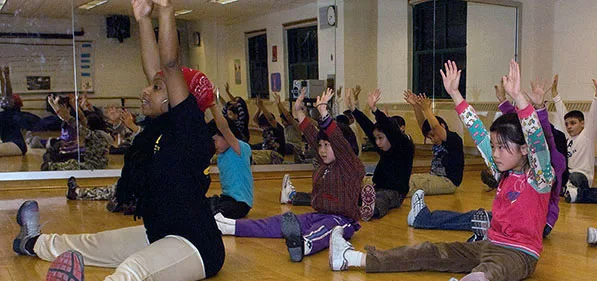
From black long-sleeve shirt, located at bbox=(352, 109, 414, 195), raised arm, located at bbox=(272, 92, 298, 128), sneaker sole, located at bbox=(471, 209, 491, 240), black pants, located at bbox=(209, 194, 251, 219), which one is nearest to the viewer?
sneaker sole, located at bbox=(471, 209, 491, 240)

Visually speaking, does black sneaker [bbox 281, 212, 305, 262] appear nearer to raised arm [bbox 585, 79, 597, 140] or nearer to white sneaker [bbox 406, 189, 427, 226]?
white sneaker [bbox 406, 189, 427, 226]

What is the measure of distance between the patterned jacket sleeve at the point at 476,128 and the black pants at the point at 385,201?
1653mm

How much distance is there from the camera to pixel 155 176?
2.77m

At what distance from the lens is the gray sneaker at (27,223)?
135 inches

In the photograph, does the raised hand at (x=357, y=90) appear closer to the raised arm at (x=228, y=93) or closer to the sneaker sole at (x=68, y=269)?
the raised arm at (x=228, y=93)

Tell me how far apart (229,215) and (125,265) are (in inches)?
84.8

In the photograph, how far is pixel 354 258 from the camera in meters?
3.22

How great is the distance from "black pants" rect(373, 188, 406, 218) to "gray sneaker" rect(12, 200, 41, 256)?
242cm

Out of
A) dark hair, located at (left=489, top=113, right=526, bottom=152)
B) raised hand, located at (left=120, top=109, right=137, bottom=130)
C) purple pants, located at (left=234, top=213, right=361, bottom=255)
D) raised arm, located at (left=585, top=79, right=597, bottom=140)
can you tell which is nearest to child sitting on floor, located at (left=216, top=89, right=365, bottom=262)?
purple pants, located at (left=234, top=213, right=361, bottom=255)

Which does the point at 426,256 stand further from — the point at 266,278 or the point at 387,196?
the point at 387,196

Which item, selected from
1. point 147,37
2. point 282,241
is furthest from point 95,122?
point 147,37

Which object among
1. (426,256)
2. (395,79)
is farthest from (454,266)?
(395,79)

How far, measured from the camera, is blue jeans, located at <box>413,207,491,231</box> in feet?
14.2

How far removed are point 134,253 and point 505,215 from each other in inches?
69.1
